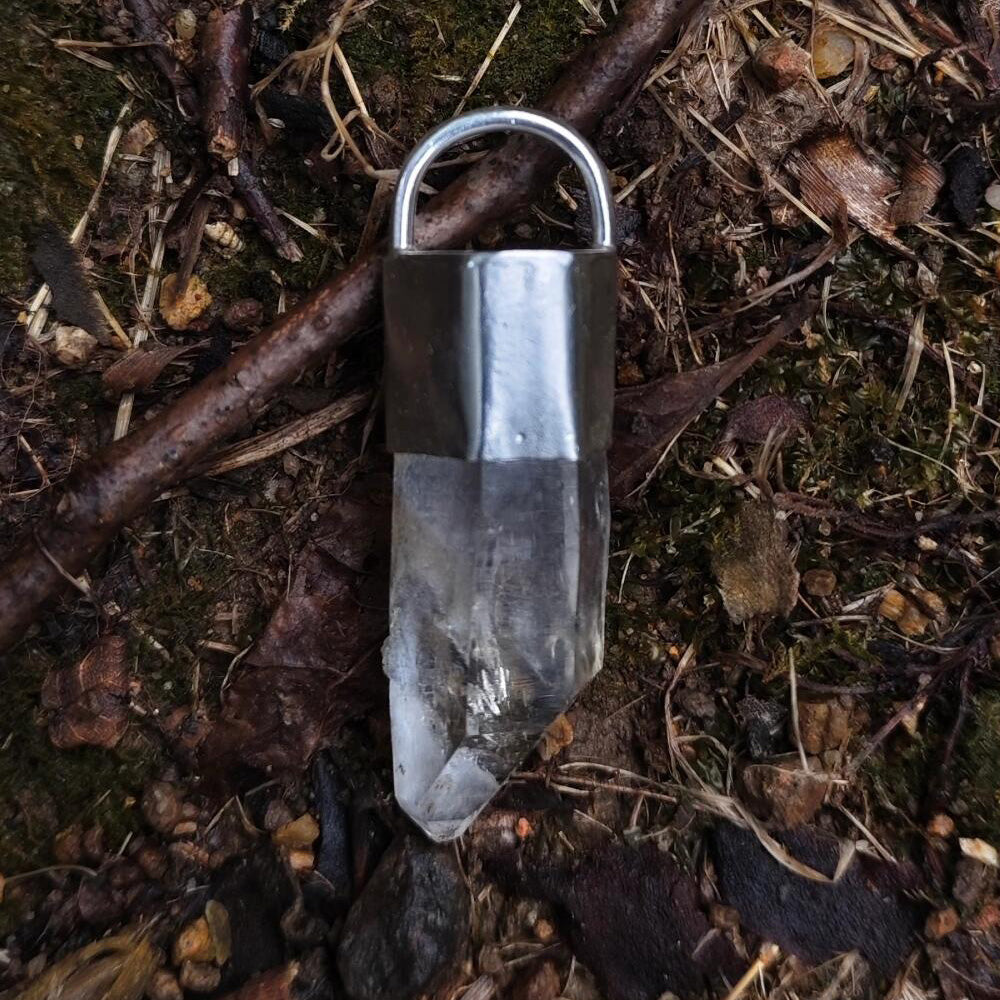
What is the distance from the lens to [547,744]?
1.85m

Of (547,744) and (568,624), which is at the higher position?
(568,624)

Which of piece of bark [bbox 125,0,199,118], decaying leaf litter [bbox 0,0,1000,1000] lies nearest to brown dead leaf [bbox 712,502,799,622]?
decaying leaf litter [bbox 0,0,1000,1000]

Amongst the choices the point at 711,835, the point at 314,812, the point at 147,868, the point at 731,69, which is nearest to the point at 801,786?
the point at 711,835

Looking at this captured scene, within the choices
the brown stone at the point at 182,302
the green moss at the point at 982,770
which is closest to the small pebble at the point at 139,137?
the brown stone at the point at 182,302

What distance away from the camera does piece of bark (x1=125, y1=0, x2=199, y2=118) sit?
1.72 meters

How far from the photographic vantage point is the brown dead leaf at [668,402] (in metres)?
1.83

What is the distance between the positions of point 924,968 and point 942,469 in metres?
1.05

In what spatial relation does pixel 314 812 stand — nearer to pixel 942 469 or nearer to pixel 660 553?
pixel 660 553

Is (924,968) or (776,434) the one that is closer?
(924,968)

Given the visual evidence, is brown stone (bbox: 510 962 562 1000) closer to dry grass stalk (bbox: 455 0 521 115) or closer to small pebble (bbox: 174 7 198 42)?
dry grass stalk (bbox: 455 0 521 115)

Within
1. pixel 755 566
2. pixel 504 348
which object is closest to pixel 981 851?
pixel 755 566

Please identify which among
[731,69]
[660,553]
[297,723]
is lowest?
[297,723]

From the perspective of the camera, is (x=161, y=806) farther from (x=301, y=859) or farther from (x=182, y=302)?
(x=182, y=302)

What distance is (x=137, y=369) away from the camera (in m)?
1.78
